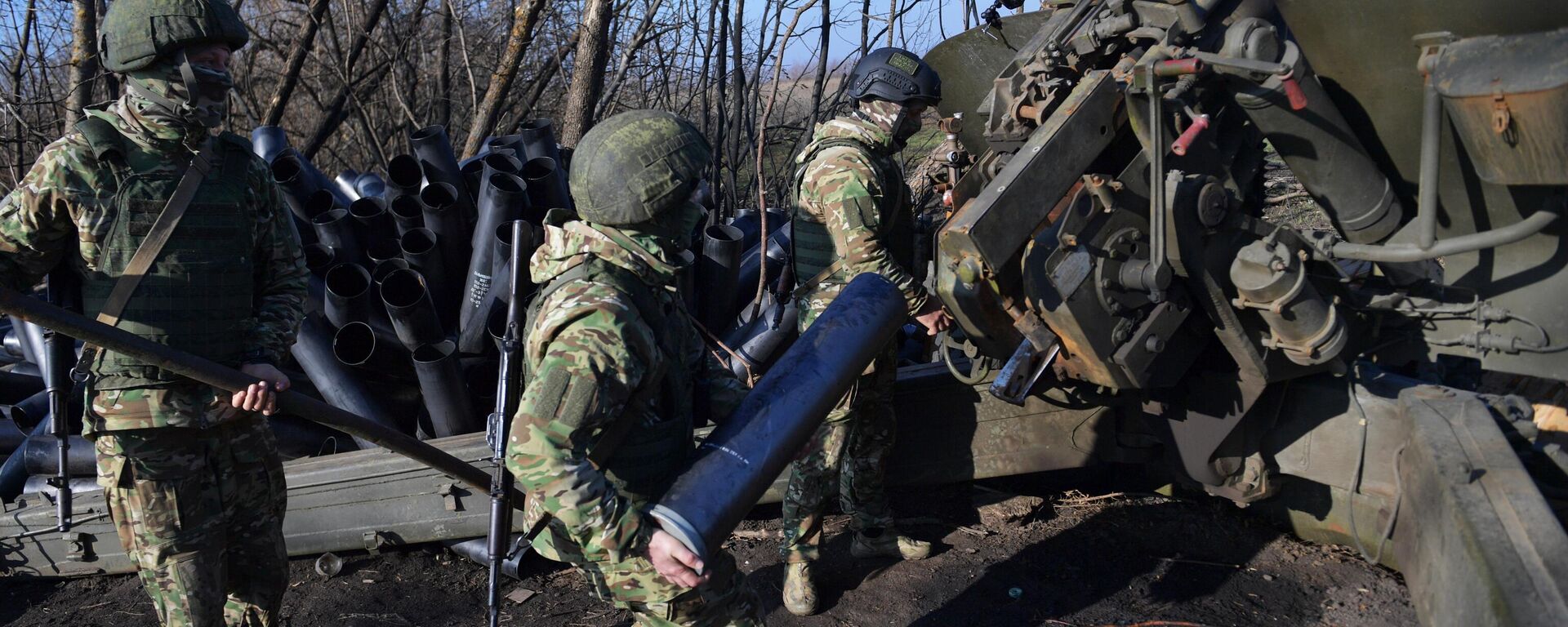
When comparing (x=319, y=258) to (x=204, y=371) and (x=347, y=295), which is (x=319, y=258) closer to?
(x=347, y=295)

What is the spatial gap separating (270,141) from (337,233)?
1.14 m

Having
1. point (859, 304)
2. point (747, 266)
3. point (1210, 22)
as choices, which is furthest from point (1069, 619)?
point (747, 266)

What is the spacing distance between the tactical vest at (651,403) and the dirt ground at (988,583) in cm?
174

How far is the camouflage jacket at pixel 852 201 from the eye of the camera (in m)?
4.19

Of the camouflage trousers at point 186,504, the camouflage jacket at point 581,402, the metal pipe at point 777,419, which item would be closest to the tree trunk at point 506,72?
the camouflage trousers at point 186,504

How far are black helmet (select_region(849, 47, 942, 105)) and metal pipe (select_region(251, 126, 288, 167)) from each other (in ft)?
11.9

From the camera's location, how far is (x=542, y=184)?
587 cm

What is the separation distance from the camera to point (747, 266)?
241 inches

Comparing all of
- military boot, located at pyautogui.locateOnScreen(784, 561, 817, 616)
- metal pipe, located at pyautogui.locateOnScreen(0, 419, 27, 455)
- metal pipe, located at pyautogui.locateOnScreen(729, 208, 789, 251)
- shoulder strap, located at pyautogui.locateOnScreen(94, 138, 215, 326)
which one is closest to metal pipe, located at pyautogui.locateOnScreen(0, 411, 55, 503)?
metal pipe, located at pyautogui.locateOnScreen(0, 419, 27, 455)

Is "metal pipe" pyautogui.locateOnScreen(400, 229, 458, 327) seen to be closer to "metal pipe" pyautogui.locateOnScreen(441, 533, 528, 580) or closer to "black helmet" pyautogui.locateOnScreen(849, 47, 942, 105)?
"metal pipe" pyautogui.locateOnScreen(441, 533, 528, 580)

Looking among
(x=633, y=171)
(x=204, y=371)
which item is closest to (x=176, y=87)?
(x=204, y=371)

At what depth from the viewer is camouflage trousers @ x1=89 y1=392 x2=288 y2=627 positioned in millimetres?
3264

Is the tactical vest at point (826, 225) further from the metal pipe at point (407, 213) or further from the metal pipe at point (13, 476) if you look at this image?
the metal pipe at point (13, 476)

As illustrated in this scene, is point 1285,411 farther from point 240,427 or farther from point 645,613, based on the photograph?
point 240,427
